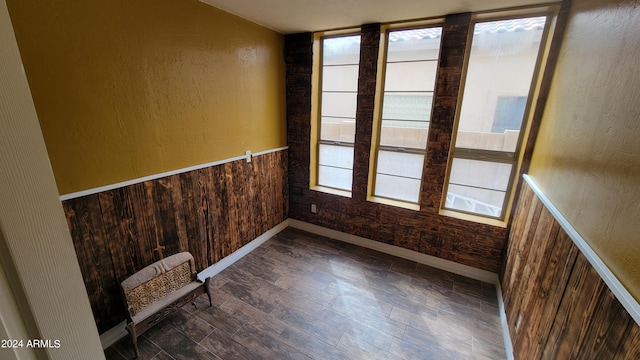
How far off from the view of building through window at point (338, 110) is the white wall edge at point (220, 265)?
927mm

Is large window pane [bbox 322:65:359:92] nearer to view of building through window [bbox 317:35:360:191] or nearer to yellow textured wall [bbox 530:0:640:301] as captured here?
view of building through window [bbox 317:35:360:191]

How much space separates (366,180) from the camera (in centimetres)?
307

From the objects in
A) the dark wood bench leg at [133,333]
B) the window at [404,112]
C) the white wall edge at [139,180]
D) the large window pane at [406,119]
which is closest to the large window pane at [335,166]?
the window at [404,112]

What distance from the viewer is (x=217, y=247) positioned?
265cm

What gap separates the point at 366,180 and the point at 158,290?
226 cm

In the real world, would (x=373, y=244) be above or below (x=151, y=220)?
below

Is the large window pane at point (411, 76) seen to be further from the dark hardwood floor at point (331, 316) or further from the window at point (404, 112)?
the dark hardwood floor at point (331, 316)

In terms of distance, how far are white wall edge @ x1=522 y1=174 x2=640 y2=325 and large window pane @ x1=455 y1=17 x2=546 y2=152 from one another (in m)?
1.14

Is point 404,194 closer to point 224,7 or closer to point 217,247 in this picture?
point 217,247

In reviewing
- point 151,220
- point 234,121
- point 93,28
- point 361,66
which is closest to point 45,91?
point 93,28

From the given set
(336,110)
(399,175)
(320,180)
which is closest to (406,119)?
(399,175)

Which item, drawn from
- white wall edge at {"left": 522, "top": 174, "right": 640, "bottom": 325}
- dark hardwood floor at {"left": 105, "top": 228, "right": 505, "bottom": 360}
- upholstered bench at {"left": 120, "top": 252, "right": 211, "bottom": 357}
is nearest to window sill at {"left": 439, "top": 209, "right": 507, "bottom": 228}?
dark hardwood floor at {"left": 105, "top": 228, "right": 505, "bottom": 360}

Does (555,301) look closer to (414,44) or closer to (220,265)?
(414,44)

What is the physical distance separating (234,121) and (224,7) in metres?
0.98
